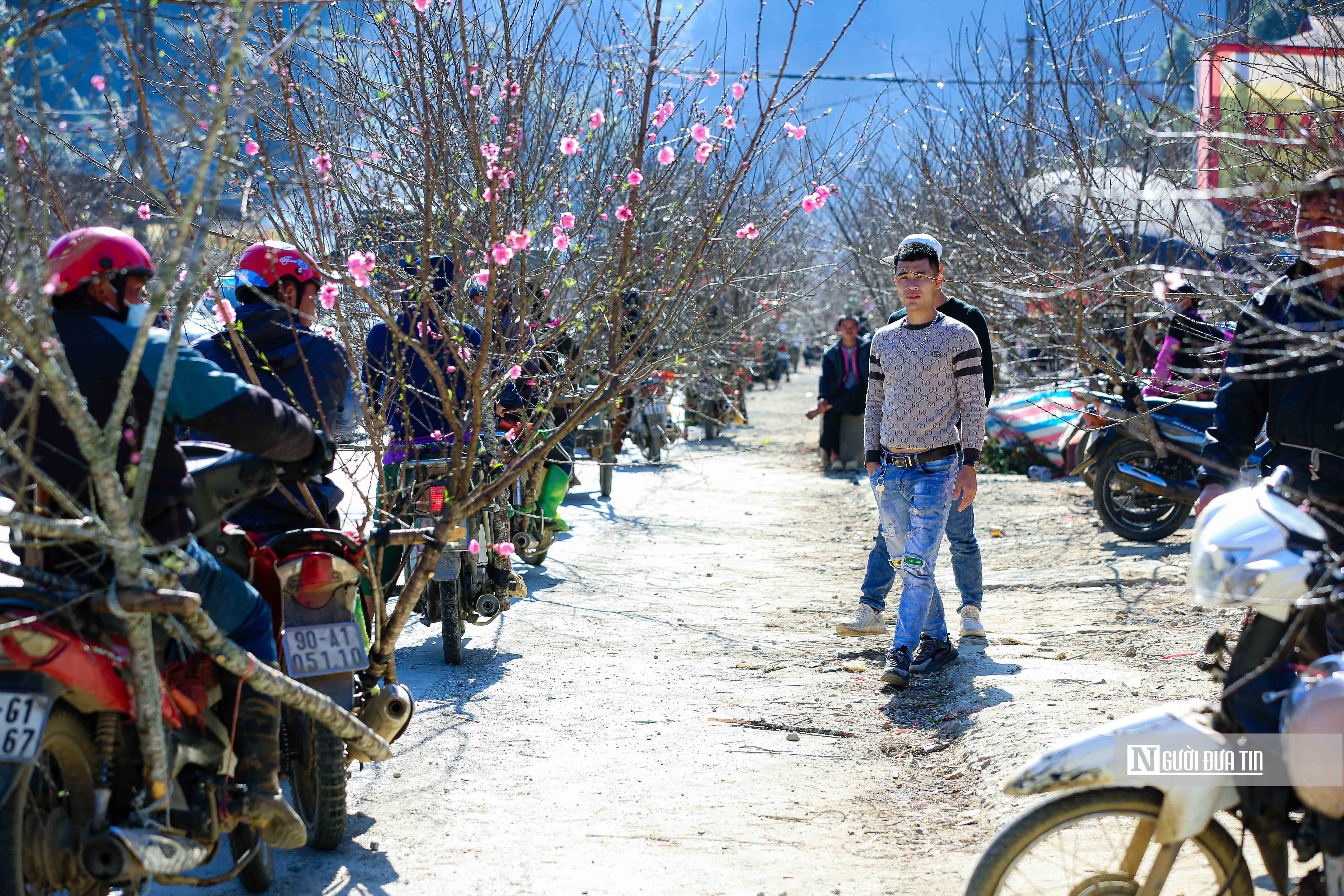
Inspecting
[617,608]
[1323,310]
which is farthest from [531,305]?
[1323,310]

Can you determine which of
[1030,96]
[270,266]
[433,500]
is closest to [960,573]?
[433,500]

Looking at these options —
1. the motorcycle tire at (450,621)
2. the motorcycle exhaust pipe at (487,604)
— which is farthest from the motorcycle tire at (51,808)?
the motorcycle exhaust pipe at (487,604)

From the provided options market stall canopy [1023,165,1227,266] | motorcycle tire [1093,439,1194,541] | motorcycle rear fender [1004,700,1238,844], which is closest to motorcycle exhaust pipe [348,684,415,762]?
motorcycle rear fender [1004,700,1238,844]

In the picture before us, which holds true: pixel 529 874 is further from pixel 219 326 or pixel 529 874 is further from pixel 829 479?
pixel 829 479

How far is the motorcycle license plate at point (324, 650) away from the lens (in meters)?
3.72

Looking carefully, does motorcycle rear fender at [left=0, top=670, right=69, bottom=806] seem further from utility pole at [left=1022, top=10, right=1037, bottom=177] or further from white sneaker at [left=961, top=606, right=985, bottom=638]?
utility pole at [left=1022, top=10, right=1037, bottom=177]

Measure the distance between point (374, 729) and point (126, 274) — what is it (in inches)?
71.7

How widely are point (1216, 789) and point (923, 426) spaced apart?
10.2 ft

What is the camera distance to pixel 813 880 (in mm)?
3625

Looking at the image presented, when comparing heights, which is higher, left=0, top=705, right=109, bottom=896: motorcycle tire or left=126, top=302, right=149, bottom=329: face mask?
left=126, top=302, right=149, bottom=329: face mask

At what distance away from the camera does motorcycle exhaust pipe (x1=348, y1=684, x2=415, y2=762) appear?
4059 mm

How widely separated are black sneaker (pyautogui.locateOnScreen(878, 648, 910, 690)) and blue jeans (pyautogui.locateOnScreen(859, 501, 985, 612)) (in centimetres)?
72

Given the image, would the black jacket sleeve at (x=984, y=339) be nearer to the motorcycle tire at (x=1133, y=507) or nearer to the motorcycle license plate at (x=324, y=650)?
the motorcycle tire at (x=1133, y=507)

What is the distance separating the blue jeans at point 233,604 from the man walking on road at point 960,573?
3.62 meters
